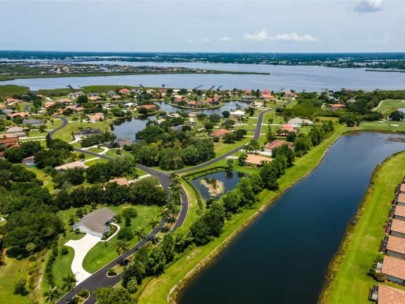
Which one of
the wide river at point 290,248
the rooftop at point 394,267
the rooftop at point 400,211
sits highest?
the rooftop at point 400,211

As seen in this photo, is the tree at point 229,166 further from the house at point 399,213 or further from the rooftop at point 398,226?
the rooftop at point 398,226

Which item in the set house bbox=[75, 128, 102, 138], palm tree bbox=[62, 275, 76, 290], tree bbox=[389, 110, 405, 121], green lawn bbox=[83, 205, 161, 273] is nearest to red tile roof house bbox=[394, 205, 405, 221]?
green lawn bbox=[83, 205, 161, 273]

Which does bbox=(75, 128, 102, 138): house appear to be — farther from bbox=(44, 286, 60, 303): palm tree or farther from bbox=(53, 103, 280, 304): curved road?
bbox=(44, 286, 60, 303): palm tree

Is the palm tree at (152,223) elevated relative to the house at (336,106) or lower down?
lower down

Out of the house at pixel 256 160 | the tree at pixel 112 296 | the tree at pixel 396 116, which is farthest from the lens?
the tree at pixel 396 116

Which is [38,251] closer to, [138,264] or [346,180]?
[138,264]

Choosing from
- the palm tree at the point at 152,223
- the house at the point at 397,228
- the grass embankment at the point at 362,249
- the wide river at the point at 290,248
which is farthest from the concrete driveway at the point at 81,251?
the house at the point at 397,228

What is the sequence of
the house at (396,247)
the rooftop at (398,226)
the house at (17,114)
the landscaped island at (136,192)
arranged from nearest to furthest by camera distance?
1. the landscaped island at (136,192)
2. the house at (396,247)
3. the rooftop at (398,226)
4. the house at (17,114)
